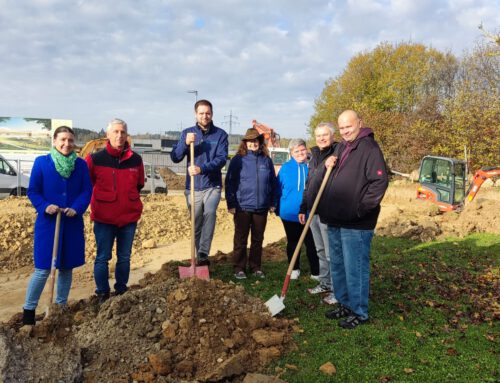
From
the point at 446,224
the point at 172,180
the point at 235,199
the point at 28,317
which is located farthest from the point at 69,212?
the point at 172,180

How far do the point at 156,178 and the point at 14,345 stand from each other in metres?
17.3

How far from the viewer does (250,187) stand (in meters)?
5.30

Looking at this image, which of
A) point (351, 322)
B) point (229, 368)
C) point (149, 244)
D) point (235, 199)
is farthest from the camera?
point (149, 244)

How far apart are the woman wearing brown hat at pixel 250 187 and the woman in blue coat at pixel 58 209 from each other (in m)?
1.91

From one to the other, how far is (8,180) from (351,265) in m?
14.4

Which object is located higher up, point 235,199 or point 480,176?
point 480,176

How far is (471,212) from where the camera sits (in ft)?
37.4

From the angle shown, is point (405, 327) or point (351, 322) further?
point (405, 327)

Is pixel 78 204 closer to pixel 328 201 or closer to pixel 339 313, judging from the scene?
pixel 328 201

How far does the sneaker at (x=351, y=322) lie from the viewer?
155 inches

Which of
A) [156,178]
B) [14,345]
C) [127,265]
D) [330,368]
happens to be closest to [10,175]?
[156,178]

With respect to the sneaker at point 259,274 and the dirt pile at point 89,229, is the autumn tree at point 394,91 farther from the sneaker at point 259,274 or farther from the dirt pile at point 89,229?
the sneaker at point 259,274

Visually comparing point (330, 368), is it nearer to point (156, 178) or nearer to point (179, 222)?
point (179, 222)

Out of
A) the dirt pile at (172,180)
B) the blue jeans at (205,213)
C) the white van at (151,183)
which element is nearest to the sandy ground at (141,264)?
the blue jeans at (205,213)
